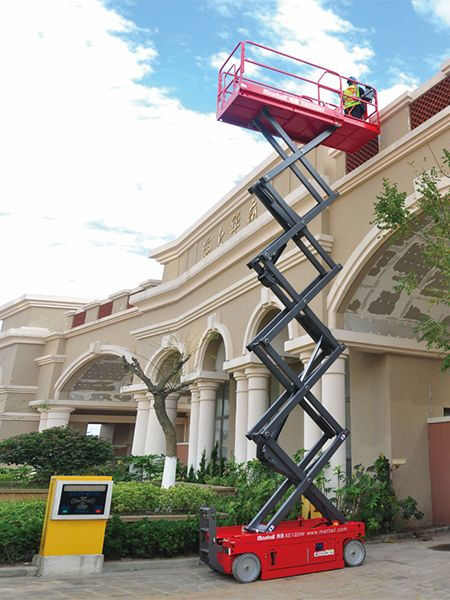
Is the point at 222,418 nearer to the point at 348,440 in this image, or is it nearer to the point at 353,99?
the point at 348,440

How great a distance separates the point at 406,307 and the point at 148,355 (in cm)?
1174

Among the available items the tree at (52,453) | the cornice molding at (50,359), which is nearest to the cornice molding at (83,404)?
the cornice molding at (50,359)

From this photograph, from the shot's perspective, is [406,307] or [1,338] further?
[1,338]

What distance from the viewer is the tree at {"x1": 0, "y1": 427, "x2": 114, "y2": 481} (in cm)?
1398

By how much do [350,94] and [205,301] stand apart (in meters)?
8.37

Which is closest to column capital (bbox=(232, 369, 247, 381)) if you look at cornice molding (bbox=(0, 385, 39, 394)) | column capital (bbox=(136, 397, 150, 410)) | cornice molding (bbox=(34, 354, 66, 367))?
column capital (bbox=(136, 397, 150, 410))

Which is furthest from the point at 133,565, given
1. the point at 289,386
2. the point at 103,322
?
the point at 103,322

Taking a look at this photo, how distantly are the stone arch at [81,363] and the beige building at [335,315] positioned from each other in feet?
8.02

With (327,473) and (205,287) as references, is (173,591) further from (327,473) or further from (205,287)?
(205,287)

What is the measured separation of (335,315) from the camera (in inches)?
447

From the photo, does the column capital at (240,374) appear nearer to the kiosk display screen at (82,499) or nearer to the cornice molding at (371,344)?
the cornice molding at (371,344)

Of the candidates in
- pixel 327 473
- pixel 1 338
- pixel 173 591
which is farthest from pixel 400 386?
pixel 1 338

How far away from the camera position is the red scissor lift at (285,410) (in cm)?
693

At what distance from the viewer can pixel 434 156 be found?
380 inches
